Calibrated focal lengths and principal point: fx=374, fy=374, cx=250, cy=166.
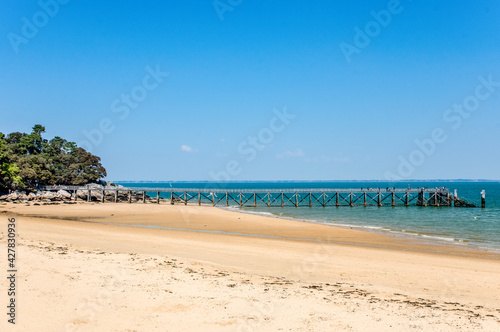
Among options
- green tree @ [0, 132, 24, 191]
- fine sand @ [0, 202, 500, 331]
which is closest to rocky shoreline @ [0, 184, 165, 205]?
green tree @ [0, 132, 24, 191]

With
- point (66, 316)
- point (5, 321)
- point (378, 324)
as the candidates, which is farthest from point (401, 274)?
point (5, 321)

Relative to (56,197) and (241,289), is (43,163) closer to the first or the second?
(56,197)

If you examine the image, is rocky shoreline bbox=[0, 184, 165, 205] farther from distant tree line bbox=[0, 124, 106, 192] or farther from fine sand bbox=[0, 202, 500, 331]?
fine sand bbox=[0, 202, 500, 331]

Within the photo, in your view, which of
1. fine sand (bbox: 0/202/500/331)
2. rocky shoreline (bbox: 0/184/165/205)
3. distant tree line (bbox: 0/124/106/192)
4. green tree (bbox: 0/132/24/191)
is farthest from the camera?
distant tree line (bbox: 0/124/106/192)

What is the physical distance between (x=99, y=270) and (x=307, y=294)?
233 inches

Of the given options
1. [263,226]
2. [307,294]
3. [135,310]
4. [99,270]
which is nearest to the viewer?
[135,310]

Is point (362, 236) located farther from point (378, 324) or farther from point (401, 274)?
point (378, 324)

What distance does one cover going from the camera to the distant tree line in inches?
2277

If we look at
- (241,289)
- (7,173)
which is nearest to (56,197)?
(7,173)

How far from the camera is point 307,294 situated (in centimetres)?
921

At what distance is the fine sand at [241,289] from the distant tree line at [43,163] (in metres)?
47.7

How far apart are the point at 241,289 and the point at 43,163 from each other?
65.4 m

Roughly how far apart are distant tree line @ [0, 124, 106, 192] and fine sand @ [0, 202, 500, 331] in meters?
47.7

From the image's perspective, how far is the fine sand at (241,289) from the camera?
7.20m
